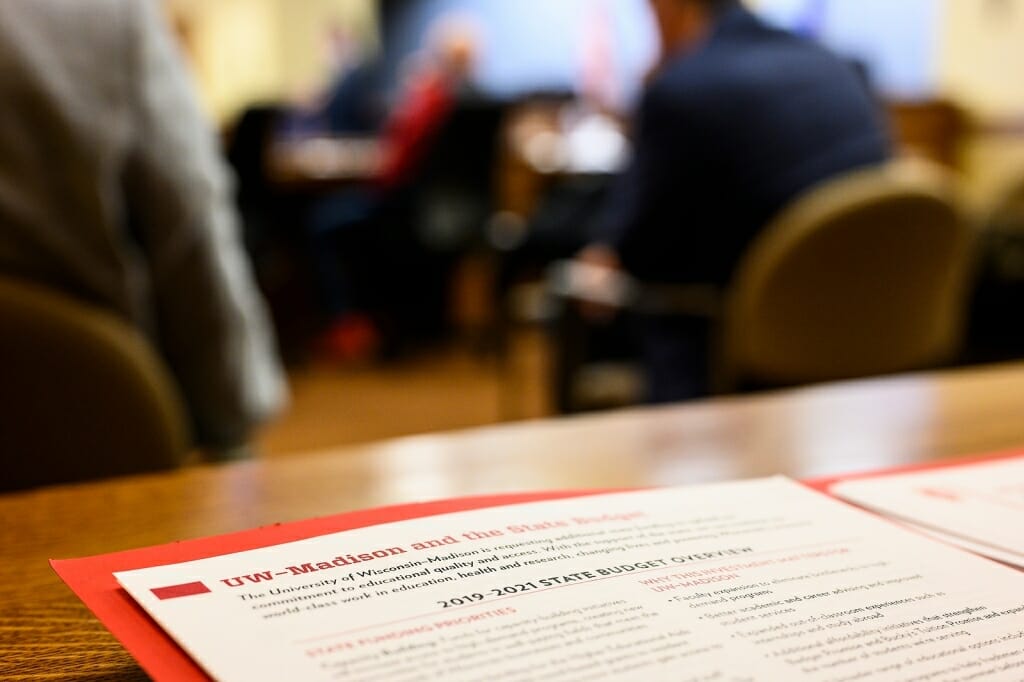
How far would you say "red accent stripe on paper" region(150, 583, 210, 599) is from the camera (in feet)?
1.12

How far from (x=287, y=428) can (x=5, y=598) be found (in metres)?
3.41

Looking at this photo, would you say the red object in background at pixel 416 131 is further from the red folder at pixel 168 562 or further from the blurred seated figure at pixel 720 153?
the red folder at pixel 168 562

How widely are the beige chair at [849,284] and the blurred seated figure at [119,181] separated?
36.9 inches

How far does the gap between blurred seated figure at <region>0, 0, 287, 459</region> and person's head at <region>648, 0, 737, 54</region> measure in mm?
1353

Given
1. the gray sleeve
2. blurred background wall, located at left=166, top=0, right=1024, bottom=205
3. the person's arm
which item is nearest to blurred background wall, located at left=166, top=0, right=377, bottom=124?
blurred background wall, located at left=166, top=0, right=1024, bottom=205

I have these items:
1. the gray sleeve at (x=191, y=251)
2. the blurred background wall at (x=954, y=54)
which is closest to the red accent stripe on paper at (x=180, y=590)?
the gray sleeve at (x=191, y=251)

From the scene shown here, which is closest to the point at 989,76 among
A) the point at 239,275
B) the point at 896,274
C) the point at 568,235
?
the point at 568,235

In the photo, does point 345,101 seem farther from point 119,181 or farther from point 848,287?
point 119,181

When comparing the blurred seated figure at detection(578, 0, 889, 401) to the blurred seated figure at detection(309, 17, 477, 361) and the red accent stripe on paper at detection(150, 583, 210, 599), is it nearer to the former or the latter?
the red accent stripe on paper at detection(150, 583, 210, 599)

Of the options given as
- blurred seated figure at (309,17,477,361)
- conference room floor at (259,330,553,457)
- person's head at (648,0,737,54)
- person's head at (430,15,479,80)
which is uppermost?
person's head at (430,15,479,80)

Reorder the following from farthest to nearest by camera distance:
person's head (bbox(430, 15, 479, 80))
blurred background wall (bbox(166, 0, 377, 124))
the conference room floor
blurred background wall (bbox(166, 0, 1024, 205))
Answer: blurred background wall (bbox(166, 0, 377, 124)), person's head (bbox(430, 15, 479, 80)), blurred background wall (bbox(166, 0, 1024, 205)), the conference room floor

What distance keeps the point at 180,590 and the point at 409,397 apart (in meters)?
3.89

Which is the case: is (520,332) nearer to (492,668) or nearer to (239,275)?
(239,275)

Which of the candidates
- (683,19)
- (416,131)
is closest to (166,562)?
(683,19)
